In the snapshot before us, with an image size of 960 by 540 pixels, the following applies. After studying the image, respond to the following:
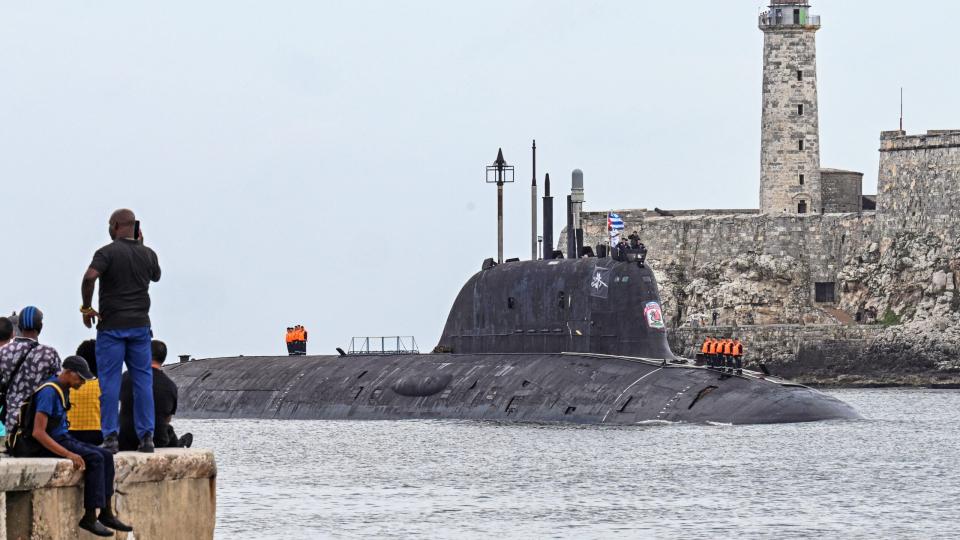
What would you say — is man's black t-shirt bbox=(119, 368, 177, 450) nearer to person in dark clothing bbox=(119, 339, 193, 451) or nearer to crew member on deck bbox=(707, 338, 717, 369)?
person in dark clothing bbox=(119, 339, 193, 451)

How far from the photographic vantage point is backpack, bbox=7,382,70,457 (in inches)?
434

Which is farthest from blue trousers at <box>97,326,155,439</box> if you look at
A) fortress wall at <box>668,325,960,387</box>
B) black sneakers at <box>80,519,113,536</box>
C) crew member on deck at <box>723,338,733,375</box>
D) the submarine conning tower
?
fortress wall at <box>668,325,960,387</box>

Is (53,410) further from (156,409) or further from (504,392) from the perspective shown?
(504,392)

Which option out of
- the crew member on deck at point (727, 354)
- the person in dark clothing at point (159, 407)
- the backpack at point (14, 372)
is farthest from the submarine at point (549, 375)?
the backpack at point (14, 372)

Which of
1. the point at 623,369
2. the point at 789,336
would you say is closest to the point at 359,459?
the point at 623,369

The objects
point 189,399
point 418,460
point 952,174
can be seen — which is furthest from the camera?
point 952,174

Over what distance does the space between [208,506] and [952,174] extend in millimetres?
A: 57431

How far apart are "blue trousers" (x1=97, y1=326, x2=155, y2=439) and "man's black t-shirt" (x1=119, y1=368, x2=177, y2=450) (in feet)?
0.43

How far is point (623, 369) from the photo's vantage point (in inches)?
1211

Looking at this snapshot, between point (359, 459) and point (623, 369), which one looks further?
point (623, 369)

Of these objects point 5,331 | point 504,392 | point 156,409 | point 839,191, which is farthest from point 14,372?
point 839,191

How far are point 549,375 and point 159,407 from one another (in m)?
19.2

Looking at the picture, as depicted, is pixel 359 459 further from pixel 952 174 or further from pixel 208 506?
pixel 952 174

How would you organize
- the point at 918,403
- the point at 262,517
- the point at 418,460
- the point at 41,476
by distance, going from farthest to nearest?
1. the point at 918,403
2. the point at 418,460
3. the point at 262,517
4. the point at 41,476
